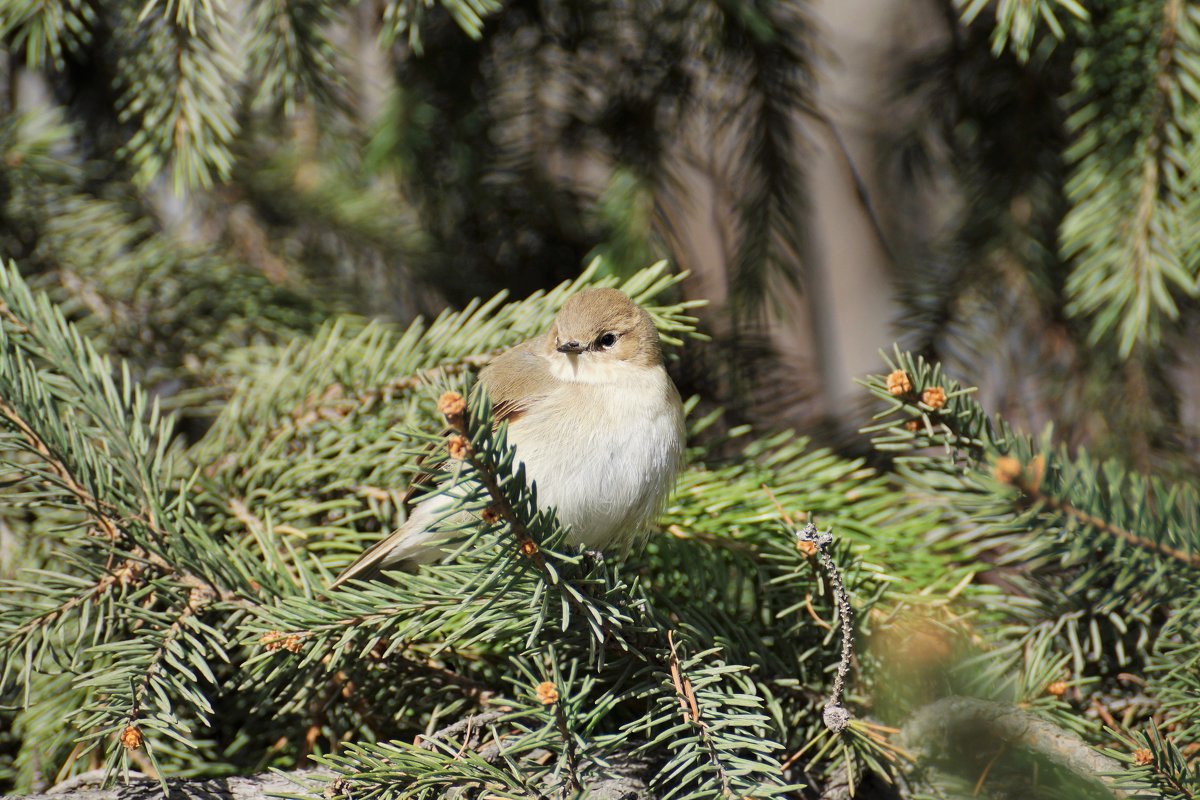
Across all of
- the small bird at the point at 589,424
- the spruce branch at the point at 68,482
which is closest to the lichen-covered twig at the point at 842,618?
the small bird at the point at 589,424

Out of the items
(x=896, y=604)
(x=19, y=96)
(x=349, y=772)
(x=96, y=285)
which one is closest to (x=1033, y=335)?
(x=896, y=604)

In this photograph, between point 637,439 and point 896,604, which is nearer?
point 896,604

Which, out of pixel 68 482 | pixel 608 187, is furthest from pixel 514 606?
pixel 608 187

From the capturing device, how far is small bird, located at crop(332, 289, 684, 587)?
155 cm

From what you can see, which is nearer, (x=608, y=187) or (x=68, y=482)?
(x=68, y=482)

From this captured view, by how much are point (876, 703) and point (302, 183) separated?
196 cm

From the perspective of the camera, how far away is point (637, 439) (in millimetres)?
1588

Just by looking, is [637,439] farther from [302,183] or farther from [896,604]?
[302,183]

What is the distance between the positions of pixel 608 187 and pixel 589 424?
787 millimetres

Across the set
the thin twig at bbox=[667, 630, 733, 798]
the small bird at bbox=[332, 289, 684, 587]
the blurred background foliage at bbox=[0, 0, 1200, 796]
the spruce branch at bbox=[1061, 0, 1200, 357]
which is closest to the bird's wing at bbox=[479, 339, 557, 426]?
the small bird at bbox=[332, 289, 684, 587]

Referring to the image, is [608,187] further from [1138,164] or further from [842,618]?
[842,618]

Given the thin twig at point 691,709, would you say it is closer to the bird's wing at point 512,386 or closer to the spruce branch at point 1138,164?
the bird's wing at point 512,386

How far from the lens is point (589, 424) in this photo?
1.65 m

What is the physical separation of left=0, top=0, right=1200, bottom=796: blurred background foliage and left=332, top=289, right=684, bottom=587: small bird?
406 mm
